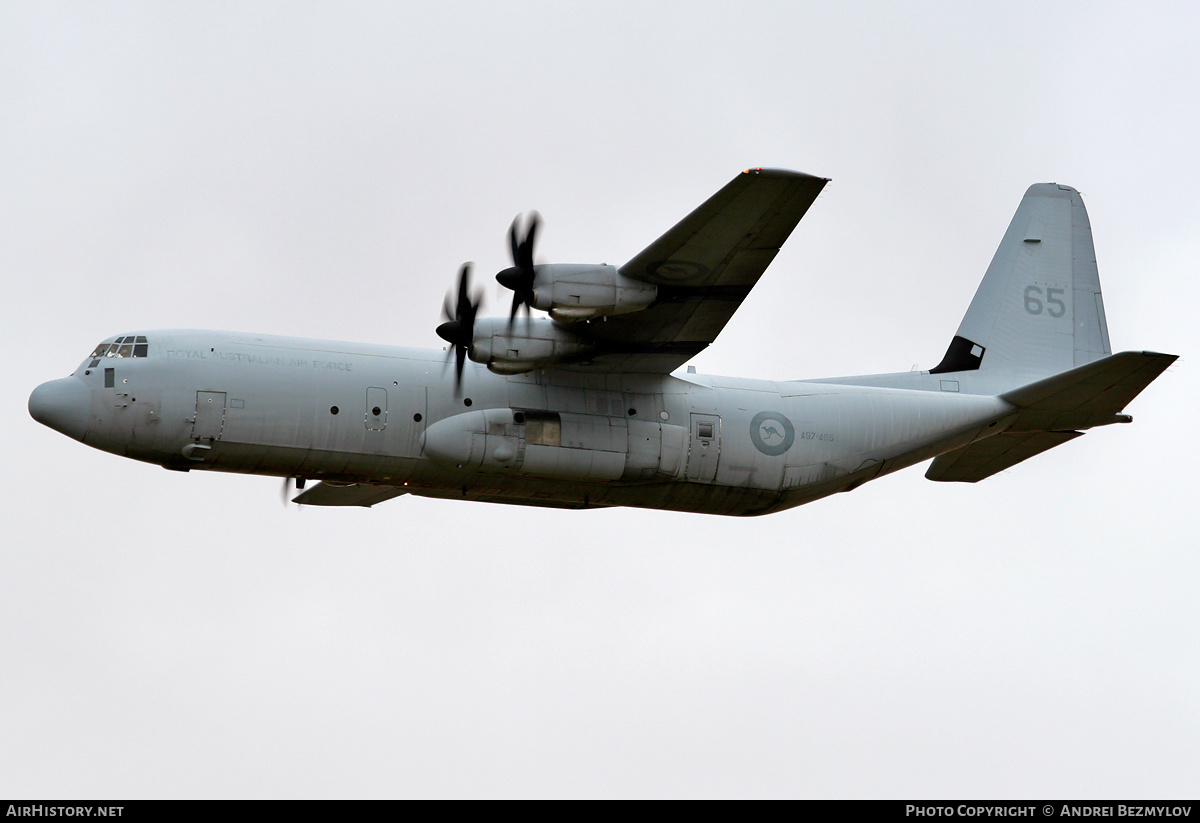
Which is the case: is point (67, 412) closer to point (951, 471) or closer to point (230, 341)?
point (230, 341)

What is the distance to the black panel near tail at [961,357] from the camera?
1044 inches

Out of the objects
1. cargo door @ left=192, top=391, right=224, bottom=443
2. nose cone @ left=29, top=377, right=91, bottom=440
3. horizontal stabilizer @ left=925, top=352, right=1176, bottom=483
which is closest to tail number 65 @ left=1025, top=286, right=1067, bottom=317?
horizontal stabilizer @ left=925, top=352, right=1176, bottom=483

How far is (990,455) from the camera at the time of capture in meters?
26.6

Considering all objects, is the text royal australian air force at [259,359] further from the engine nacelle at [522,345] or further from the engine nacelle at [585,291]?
the engine nacelle at [585,291]

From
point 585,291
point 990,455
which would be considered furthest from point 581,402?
point 990,455

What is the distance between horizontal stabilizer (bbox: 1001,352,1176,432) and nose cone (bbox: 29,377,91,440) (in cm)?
1454

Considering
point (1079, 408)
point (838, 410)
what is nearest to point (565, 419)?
point (838, 410)

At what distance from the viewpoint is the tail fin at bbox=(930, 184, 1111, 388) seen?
26797mm

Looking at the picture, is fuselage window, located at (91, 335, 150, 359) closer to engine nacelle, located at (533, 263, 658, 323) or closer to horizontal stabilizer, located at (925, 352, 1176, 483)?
engine nacelle, located at (533, 263, 658, 323)

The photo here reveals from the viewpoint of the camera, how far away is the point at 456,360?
23.0 m

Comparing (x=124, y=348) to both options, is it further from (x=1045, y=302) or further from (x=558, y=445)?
(x=1045, y=302)

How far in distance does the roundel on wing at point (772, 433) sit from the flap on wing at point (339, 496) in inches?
Answer: 268

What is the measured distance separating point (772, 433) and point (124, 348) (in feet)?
32.8
